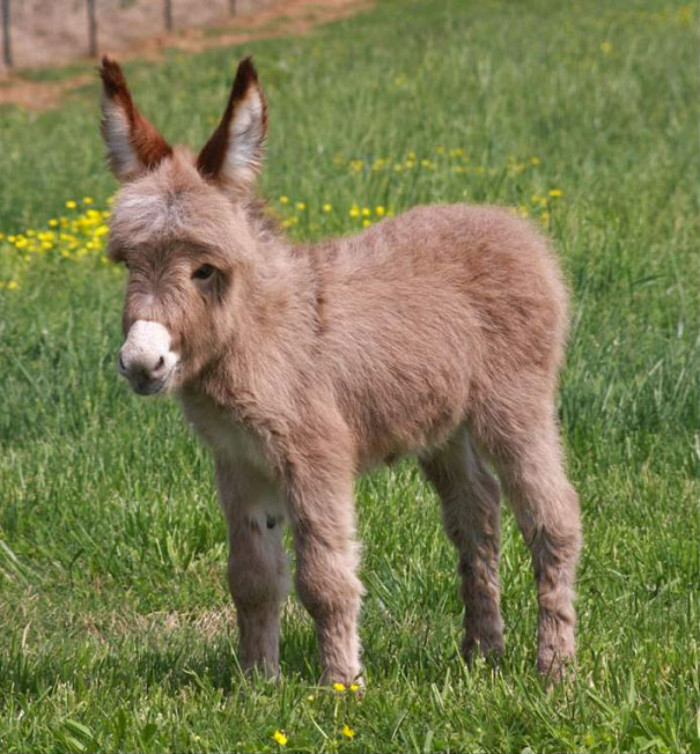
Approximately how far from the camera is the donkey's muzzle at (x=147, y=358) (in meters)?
4.00

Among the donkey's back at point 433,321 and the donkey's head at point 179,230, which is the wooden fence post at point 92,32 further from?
the donkey's head at point 179,230

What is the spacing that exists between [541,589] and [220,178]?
187cm

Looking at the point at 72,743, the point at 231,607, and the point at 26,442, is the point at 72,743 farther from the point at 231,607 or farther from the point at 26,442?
the point at 26,442

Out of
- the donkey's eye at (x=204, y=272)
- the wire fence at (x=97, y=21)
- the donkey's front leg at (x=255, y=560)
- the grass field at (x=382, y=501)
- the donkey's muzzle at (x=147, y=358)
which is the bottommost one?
the wire fence at (x=97, y=21)

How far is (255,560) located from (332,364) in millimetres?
742

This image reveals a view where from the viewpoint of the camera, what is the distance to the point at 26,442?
22.7 feet

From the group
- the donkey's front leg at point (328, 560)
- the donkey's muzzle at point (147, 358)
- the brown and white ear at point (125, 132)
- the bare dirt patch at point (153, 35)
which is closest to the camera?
the donkey's muzzle at point (147, 358)

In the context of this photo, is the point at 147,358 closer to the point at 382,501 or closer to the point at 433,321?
the point at 433,321

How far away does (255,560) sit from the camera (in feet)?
15.9

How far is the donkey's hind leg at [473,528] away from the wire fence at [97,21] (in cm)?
2725

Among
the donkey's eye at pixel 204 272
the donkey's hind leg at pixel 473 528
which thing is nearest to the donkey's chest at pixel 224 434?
the donkey's eye at pixel 204 272

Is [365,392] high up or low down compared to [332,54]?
up

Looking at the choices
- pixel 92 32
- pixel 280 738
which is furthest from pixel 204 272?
pixel 92 32

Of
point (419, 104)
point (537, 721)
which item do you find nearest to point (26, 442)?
point (537, 721)
